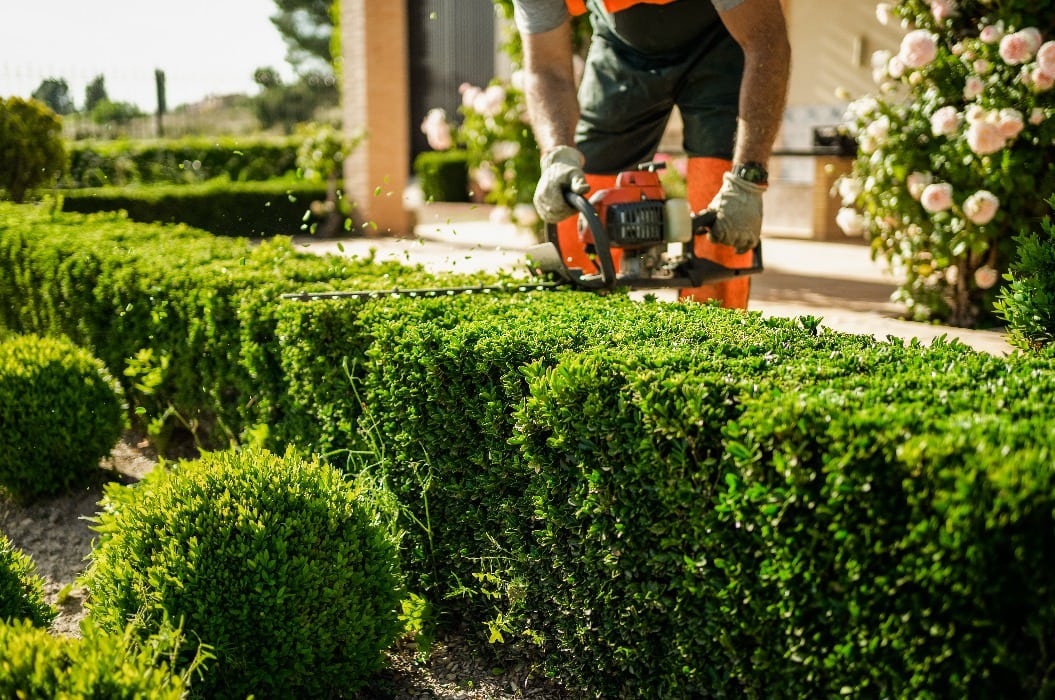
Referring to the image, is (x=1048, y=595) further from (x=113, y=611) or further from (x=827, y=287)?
(x=827, y=287)

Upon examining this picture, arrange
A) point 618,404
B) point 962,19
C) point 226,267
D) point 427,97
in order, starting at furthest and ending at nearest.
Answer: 1. point 427,97
2. point 962,19
3. point 226,267
4. point 618,404

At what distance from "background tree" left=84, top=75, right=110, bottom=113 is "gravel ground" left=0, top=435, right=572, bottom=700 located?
39.1ft

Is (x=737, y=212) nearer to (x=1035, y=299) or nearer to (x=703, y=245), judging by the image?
(x=703, y=245)

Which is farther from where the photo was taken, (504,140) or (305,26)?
(305,26)

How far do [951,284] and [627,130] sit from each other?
321cm

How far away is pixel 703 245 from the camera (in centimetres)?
396

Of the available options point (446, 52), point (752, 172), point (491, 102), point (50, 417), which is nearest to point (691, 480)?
point (752, 172)

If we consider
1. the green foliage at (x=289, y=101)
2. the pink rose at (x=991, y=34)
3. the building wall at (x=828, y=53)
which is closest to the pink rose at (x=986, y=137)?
the pink rose at (x=991, y=34)

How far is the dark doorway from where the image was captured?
1956 cm

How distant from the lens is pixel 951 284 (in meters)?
6.48

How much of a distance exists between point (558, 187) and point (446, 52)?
57.5 feet

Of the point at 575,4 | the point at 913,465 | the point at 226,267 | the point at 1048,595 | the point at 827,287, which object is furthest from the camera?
the point at 827,287

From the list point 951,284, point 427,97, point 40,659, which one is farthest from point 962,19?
point 427,97

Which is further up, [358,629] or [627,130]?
[627,130]
